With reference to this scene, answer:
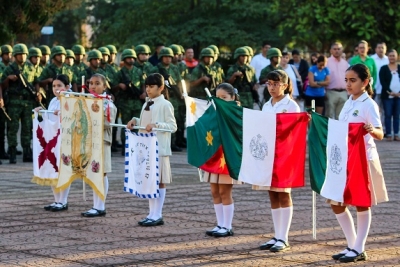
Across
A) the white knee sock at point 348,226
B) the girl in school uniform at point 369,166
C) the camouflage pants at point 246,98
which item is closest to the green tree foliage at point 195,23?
the camouflage pants at point 246,98

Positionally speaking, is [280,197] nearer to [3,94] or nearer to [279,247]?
[279,247]

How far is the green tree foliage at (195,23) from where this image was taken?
39.1m

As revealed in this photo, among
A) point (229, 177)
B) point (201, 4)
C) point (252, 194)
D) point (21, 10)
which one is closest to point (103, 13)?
point (201, 4)

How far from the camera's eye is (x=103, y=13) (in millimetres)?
50656

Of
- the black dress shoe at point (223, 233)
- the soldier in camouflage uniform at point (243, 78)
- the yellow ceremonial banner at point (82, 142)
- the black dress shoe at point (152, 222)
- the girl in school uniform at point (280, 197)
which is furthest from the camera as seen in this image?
the soldier in camouflage uniform at point (243, 78)

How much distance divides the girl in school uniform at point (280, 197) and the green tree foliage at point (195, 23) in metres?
28.2

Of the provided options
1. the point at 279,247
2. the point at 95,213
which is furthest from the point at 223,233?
the point at 95,213

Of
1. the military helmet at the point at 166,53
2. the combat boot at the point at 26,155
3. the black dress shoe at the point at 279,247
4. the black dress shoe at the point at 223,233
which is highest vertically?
the military helmet at the point at 166,53

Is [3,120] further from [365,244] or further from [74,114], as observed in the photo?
[365,244]

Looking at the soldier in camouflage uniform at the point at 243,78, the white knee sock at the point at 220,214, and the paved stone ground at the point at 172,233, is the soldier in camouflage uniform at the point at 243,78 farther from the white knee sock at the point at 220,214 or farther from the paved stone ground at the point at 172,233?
the white knee sock at the point at 220,214

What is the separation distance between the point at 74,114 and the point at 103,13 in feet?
126

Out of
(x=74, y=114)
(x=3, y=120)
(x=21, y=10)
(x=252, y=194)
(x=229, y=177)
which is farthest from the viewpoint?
(x=21, y=10)

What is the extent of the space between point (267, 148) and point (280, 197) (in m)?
0.51

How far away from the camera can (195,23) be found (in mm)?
39969
